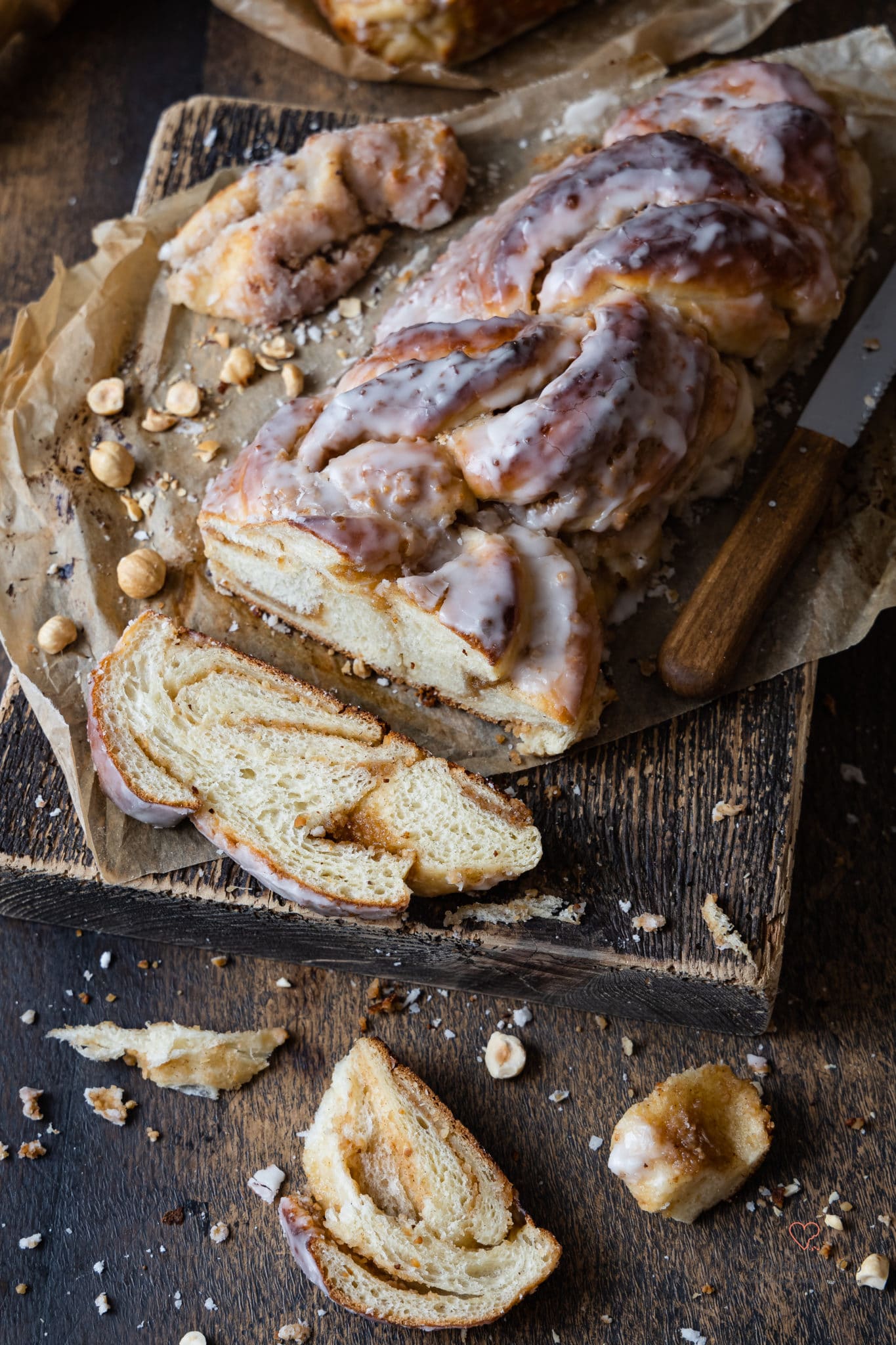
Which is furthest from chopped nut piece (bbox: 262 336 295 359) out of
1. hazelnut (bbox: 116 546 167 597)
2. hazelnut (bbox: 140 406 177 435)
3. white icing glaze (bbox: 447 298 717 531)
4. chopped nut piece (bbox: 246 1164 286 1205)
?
chopped nut piece (bbox: 246 1164 286 1205)

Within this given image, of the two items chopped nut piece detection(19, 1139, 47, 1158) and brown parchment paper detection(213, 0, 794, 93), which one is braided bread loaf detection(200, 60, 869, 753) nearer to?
brown parchment paper detection(213, 0, 794, 93)

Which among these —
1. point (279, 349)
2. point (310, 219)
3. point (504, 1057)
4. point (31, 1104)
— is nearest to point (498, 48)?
point (310, 219)

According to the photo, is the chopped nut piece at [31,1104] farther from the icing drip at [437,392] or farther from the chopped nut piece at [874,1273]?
the chopped nut piece at [874,1273]

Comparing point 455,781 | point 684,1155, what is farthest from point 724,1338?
→ point 455,781

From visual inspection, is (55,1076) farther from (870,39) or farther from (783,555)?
(870,39)

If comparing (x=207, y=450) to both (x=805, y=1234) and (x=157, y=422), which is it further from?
(x=805, y=1234)
